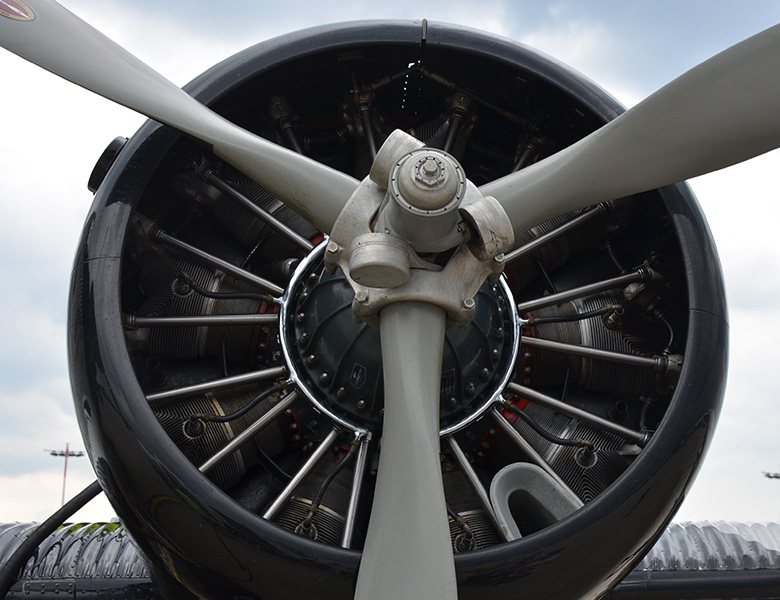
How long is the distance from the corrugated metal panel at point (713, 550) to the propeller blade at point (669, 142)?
316 centimetres

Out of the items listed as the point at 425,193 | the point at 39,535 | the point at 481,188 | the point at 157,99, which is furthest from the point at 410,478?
the point at 39,535

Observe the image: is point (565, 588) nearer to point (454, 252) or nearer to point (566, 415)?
point (566, 415)

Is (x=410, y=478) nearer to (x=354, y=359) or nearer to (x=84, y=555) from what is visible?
(x=354, y=359)

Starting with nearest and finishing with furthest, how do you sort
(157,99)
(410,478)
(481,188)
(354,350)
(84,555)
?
(410,478) → (481,188) → (157,99) → (354,350) → (84,555)

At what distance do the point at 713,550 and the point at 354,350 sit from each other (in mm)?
3570

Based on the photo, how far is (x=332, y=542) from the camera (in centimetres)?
604

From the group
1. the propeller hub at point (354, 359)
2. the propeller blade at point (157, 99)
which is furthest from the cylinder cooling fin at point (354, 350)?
the propeller blade at point (157, 99)

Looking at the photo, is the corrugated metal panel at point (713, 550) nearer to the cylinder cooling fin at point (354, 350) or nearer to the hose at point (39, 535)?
the cylinder cooling fin at point (354, 350)

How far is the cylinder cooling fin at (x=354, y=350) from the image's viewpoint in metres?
5.55

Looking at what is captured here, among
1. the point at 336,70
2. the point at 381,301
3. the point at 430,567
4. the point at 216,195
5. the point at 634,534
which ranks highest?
the point at 336,70

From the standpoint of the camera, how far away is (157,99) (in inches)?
233

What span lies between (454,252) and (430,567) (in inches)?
66.2

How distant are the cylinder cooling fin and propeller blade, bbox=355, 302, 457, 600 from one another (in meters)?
0.67

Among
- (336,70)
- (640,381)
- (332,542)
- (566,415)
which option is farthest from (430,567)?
(336,70)
